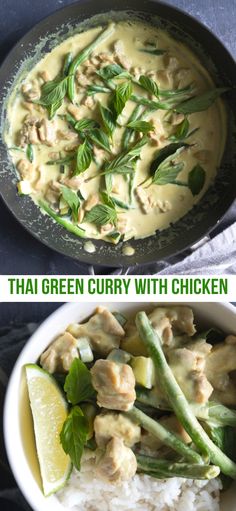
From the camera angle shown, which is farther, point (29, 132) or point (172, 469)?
Answer: point (29, 132)

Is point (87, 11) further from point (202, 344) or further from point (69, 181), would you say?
point (202, 344)

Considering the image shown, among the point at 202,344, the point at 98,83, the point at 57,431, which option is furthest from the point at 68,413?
the point at 98,83

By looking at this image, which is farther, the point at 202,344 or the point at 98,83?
the point at 98,83

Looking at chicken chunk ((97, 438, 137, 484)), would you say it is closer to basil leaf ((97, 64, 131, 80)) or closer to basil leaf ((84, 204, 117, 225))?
basil leaf ((84, 204, 117, 225))

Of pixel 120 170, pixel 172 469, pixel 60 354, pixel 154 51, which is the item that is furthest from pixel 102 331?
pixel 154 51

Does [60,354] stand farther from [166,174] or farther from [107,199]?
[166,174]

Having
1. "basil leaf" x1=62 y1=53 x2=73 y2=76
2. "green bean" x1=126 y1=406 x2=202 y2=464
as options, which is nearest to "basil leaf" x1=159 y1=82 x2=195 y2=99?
"basil leaf" x1=62 y1=53 x2=73 y2=76
